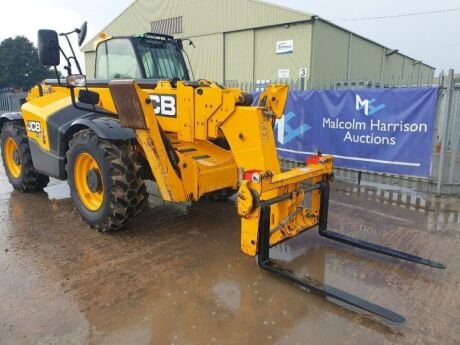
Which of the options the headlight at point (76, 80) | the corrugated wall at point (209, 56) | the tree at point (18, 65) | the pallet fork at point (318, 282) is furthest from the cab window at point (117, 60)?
the tree at point (18, 65)

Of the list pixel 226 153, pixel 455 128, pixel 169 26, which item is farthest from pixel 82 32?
pixel 169 26

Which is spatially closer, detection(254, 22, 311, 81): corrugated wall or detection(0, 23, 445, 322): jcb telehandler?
detection(0, 23, 445, 322): jcb telehandler

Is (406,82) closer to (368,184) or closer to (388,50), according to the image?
(368,184)

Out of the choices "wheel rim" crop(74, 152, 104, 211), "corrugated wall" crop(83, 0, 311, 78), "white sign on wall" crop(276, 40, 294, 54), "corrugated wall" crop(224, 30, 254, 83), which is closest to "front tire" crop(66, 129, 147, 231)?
"wheel rim" crop(74, 152, 104, 211)

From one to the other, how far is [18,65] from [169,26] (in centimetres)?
1789

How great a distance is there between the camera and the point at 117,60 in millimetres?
5352

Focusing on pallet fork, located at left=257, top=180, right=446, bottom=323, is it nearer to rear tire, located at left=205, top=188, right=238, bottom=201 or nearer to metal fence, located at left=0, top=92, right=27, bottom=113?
rear tire, located at left=205, top=188, right=238, bottom=201

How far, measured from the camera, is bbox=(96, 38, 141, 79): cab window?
515 cm

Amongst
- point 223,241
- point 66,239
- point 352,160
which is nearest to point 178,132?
point 223,241

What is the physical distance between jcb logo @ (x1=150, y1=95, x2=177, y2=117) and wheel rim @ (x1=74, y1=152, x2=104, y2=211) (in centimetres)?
101

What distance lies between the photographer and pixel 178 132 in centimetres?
439

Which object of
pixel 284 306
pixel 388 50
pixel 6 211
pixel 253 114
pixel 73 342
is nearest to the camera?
pixel 73 342

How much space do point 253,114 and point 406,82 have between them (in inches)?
186

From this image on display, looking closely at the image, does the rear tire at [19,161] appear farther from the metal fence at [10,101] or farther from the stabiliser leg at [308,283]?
the metal fence at [10,101]
